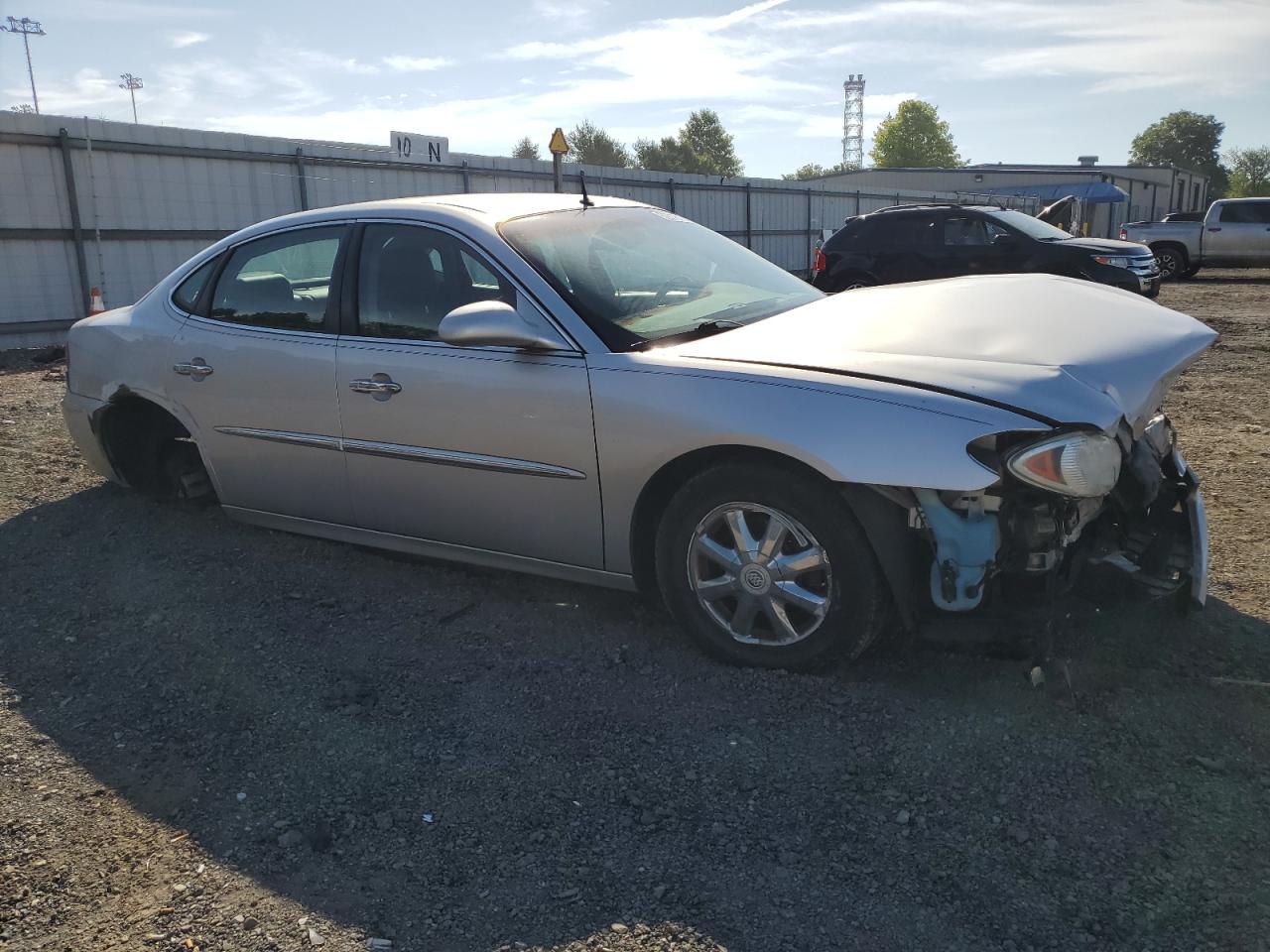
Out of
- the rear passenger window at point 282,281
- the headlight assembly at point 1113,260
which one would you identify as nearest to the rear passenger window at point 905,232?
the headlight assembly at point 1113,260

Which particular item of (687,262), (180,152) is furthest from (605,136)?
(687,262)

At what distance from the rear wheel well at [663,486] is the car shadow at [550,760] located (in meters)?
0.29

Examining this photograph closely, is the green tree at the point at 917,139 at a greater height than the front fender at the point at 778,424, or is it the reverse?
the green tree at the point at 917,139

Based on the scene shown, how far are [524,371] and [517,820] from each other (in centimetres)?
155

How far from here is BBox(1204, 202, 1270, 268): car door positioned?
23547 mm

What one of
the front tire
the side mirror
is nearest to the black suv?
the side mirror

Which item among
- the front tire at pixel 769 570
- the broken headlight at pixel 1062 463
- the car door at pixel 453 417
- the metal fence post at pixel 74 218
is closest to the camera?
the broken headlight at pixel 1062 463

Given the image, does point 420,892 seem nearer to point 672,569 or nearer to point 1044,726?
point 672,569

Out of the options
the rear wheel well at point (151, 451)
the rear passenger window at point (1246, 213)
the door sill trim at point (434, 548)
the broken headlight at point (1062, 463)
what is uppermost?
the rear passenger window at point (1246, 213)

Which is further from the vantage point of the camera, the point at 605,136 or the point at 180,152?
the point at 605,136

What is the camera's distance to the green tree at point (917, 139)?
100500 millimetres

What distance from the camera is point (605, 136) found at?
90.6 m

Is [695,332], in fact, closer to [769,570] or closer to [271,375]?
[769,570]

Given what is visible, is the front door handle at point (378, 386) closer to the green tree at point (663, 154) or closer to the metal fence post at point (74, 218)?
the metal fence post at point (74, 218)
